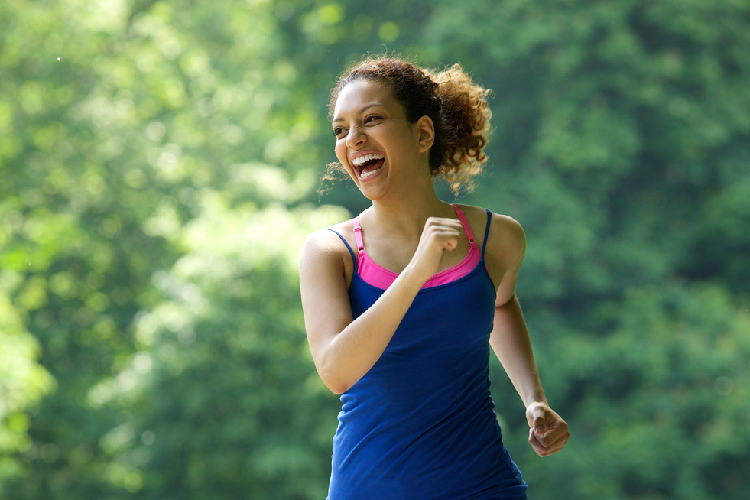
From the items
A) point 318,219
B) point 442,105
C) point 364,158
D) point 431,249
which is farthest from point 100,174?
point 431,249

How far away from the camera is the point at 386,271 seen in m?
1.27

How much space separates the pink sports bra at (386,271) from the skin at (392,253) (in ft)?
0.04

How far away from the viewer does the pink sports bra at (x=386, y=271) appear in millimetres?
1265

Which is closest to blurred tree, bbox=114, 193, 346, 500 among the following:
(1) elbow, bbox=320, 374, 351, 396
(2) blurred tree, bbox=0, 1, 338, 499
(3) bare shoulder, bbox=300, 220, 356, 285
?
(2) blurred tree, bbox=0, 1, 338, 499

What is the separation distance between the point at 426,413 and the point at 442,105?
1.71ft

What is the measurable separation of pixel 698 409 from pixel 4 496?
6.22 metres

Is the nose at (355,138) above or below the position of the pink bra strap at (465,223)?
above

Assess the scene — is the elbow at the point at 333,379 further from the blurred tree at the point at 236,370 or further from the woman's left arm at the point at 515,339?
the blurred tree at the point at 236,370

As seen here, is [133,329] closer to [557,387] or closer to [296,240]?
[296,240]

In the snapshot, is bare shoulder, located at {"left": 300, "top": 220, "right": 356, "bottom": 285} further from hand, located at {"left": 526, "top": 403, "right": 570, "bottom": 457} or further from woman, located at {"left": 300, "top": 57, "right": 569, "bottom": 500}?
hand, located at {"left": 526, "top": 403, "right": 570, "bottom": 457}

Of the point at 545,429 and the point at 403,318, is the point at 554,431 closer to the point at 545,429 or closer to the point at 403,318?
the point at 545,429

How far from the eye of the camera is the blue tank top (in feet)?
4.04

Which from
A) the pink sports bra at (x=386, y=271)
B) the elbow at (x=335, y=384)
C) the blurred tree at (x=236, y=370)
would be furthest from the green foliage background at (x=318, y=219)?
the elbow at (x=335, y=384)

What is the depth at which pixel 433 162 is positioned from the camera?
149 centimetres
